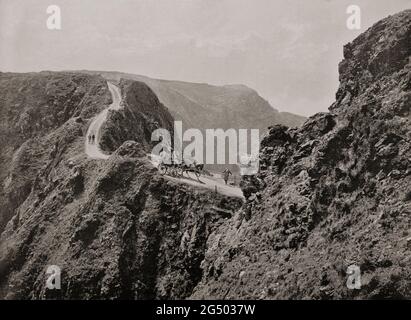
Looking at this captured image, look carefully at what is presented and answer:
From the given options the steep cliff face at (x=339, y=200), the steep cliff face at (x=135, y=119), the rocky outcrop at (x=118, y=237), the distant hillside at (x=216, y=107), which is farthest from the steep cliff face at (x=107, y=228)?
the distant hillside at (x=216, y=107)

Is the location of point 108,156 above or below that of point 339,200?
above

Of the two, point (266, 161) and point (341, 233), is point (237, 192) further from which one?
point (341, 233)

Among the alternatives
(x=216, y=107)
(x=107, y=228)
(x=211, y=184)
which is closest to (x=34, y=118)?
(x=107, y=228)

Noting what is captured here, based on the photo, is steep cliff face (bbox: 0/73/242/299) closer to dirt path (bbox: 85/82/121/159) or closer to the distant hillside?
dirt path (bbox: 85/82/121/159)

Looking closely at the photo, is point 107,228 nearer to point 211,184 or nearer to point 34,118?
point 211,184

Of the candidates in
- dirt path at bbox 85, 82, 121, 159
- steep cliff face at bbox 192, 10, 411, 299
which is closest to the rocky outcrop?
steep cliff face at bbox 192, 10, 411, 299

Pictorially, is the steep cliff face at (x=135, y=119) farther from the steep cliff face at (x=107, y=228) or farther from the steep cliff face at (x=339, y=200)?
the steep cliff face at (x=339, y=200)
